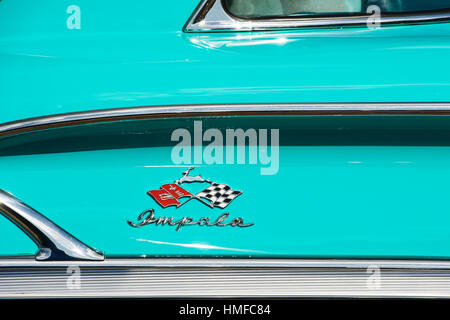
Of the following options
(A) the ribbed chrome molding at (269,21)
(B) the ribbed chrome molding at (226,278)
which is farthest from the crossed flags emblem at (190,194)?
(A) the ribbed chrome molding at (269,21)

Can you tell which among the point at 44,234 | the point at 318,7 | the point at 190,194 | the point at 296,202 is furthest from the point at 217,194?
the point at 318,7

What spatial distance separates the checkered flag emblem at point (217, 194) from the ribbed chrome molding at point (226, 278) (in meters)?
0.15

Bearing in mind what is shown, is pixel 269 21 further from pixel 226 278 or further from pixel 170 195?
pixel 226 278

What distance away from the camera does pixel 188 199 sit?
1597mm

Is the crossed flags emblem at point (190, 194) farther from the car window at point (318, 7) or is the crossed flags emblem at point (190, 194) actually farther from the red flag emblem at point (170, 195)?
the car window at point (318, 7)

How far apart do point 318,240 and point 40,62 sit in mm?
911

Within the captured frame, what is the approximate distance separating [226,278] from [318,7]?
0.94m

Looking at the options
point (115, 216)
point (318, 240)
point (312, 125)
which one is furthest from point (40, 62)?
point (318, 240)

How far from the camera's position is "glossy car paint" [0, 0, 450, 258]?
1.57 metres

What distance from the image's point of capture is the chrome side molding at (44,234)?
161cm

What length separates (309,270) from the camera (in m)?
1.56

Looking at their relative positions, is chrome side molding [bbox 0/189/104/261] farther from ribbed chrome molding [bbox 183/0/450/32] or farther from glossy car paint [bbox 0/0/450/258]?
ribbed chrome molding [bbox 183/0/450/32]

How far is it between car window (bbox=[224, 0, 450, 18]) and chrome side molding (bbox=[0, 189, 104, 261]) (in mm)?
827
